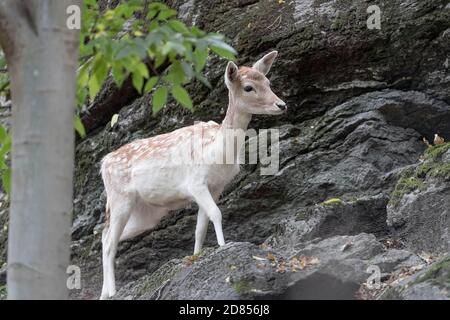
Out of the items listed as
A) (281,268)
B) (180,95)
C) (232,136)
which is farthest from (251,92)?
(180,95)

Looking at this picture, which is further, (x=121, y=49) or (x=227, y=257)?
(x=227, y=257)

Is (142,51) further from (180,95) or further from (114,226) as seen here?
(114,226)

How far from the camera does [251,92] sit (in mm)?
10117

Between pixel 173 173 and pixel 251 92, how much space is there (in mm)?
1290

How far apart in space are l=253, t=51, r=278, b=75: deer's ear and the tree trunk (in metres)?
5.40

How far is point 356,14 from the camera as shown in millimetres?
11633

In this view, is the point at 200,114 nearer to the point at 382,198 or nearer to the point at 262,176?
the point at 262,176

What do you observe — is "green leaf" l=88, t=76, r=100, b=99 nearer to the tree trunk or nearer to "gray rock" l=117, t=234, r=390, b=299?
the tree trunk

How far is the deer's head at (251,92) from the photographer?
32.9ft

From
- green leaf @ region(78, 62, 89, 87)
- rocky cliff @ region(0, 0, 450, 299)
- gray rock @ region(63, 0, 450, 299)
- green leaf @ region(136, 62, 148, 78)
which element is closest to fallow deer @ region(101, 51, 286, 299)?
rocky cliff @ region(0, 0, 450, 299)

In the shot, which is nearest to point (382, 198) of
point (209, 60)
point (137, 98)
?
point (209, 60)

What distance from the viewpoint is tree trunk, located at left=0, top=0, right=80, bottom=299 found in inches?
192

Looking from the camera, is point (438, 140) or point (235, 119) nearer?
point (235, 119)
